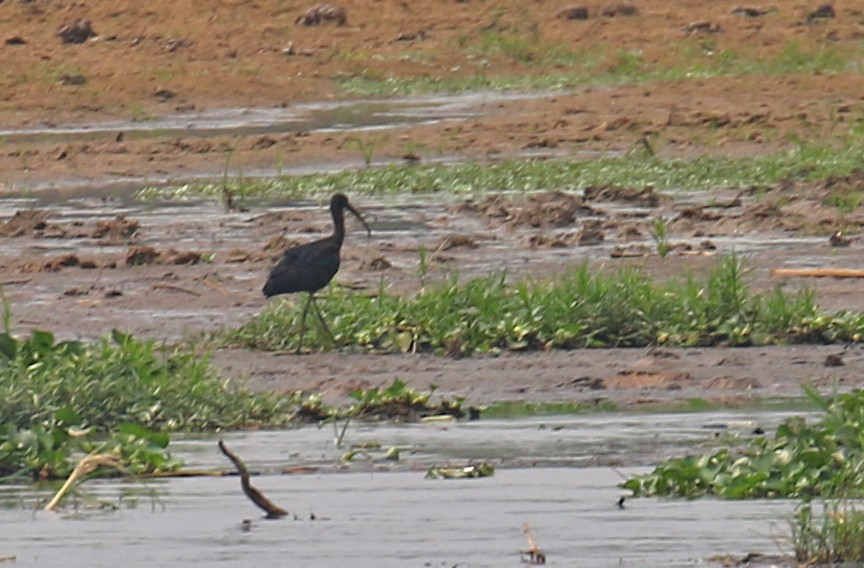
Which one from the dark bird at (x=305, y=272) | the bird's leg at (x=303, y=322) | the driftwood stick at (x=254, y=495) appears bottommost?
the bird's leg at (x=303, y=322)

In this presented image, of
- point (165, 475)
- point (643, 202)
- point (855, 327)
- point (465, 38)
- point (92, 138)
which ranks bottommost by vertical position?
point (465, 38)

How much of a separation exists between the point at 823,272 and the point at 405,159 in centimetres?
798

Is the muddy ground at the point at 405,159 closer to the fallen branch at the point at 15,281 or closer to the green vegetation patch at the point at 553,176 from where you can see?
the fallen branch at the point at 15,281

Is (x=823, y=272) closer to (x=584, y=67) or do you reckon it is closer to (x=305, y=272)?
(x=305, y=272)

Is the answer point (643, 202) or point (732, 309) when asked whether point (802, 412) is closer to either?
point (732, 309)

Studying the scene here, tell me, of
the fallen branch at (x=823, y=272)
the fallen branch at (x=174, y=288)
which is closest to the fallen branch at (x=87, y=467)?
the fallen branch at (x=174, y=288)

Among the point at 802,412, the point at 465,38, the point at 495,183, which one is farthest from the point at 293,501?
the point at 465,38

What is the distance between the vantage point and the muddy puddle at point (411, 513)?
22.9 ft

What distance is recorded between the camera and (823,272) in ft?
43.9

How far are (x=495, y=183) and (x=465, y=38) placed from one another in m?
13.6

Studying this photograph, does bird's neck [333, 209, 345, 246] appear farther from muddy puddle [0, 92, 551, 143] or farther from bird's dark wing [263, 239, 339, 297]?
muddy puddle [0, 92, 551, 143]

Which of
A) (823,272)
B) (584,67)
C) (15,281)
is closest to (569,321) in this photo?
(823,272)

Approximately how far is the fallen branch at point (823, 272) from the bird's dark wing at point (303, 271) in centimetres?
303

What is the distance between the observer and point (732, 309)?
446 inches
